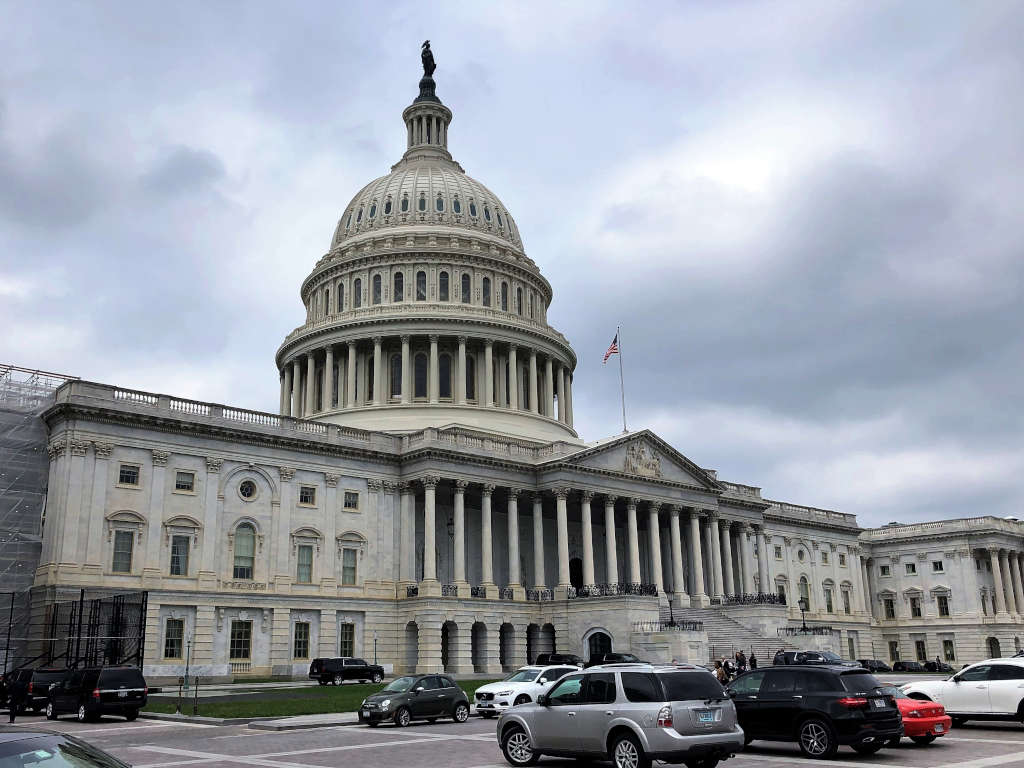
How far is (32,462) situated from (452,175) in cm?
5305

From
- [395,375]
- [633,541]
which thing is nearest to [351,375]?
[395,375]

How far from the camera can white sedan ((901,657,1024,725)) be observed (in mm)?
25984

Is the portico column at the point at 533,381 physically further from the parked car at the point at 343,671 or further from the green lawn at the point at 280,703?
the green lawn at the point at 280,703

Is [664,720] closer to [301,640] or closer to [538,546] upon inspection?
[301,640]

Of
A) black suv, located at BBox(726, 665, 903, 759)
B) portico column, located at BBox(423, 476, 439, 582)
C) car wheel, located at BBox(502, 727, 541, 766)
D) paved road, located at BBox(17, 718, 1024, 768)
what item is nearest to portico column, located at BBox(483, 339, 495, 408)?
portico column, located at BBox(423, 476, 439, 582)

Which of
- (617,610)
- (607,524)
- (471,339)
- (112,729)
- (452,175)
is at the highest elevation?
(452,175)

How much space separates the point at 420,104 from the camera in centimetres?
10338

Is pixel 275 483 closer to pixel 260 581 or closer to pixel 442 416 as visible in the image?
pixel 260 581

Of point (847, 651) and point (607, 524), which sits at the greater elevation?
point (607, 524)

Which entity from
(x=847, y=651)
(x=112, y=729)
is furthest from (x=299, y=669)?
(x=847, y=651)

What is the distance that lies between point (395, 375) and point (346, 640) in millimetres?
27334

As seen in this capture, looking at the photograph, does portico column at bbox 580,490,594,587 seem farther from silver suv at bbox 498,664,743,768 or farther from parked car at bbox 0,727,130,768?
parked car at bbox 0,727,130,768

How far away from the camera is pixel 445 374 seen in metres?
84.0

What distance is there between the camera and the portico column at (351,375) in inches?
3214
